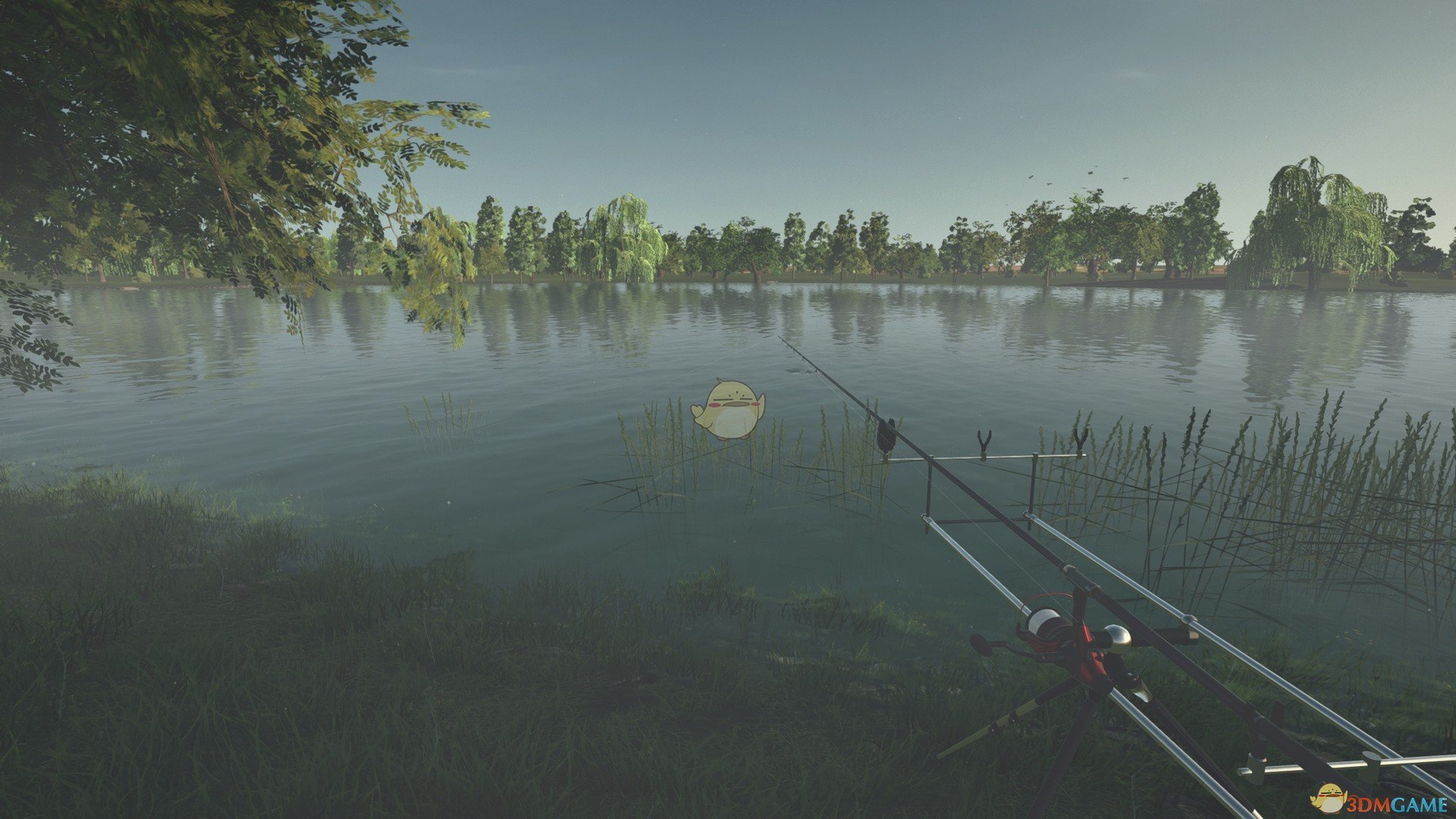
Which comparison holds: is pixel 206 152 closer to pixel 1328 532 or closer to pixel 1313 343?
pixel 1328 532

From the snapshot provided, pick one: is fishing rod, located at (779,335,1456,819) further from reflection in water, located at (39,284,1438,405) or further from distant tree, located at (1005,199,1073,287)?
distant tree, located at (1005,199,1073,287)

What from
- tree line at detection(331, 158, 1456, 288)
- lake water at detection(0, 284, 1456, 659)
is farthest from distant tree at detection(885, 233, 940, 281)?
lake water at detection(0, 284, 1456, 659)

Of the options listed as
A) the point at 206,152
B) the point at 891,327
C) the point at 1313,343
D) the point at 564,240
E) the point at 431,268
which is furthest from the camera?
the point at 564,240

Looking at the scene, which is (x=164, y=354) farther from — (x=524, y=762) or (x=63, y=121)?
(x=524, y=762)

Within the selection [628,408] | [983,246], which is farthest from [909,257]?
[628,408]

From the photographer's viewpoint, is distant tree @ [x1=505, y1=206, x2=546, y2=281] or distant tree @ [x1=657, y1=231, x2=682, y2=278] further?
distant tree @ [x1=657, y1=231, x2=682, y2=278]

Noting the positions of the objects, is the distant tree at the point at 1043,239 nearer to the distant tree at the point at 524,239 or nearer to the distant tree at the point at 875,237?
the distant tree at the point at 875,237

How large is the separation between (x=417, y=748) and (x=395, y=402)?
1711 centimetres

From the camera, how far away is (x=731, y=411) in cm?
1113

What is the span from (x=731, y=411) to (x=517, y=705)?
691 cm

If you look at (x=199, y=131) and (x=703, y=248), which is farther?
(x=703, y=248)

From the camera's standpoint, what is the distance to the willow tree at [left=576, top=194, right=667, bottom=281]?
86.6 metres

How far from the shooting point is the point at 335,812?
3672 millimetres

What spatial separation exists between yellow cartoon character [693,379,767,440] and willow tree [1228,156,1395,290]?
6870 centimetres
